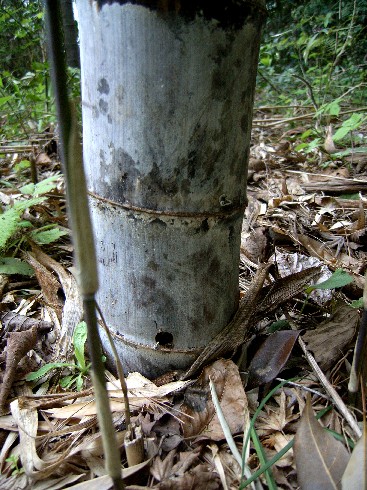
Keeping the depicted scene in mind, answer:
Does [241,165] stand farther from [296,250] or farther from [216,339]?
[296,250]

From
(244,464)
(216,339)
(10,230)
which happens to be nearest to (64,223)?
(10,230)

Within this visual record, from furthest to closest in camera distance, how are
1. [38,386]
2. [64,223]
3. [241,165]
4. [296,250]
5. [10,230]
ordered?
[64,223], [296,250], [10,230], [38,386], [241,165]

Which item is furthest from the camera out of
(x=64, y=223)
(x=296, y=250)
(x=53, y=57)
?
(x=64, y=223)

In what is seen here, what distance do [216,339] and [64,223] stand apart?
0.97m

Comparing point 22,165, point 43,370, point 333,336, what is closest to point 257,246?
point 333,336

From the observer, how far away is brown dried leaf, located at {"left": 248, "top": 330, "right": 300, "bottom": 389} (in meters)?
0.91

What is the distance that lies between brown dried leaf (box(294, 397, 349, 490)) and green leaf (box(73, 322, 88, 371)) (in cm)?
50

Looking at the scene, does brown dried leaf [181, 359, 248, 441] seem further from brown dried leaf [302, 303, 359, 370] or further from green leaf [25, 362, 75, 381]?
green leaf [25, 362, 75, 381]

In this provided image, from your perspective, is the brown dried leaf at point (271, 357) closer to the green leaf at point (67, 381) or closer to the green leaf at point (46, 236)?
the green leaf at point (67, 381)

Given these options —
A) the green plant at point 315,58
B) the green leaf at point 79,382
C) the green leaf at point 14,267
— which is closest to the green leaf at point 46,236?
the green leaf at point 14,267

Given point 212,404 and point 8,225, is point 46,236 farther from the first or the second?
point 212,404

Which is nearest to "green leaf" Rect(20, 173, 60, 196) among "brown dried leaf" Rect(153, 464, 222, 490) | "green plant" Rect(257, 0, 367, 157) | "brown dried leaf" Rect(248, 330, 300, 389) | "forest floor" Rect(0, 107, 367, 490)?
"forest floor" Rect(0, 107, 367, 490)

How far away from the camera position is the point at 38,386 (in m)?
1.00

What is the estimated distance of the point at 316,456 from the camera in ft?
2.29
